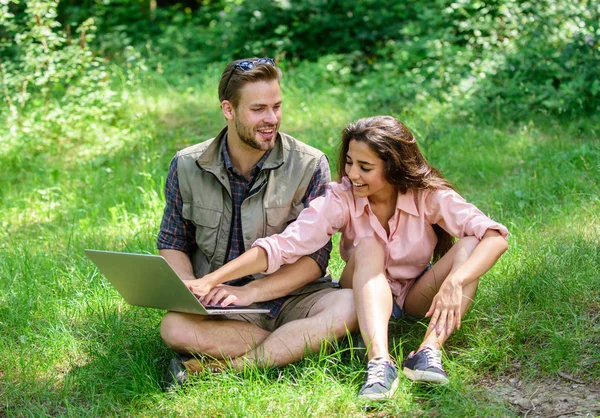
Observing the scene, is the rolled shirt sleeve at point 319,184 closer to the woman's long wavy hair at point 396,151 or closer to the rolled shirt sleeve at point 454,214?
the woman's long wavy hair at point 396,151

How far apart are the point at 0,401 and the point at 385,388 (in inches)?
72.4

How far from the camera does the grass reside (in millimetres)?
3373

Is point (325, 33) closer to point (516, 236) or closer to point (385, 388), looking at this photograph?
point (516, 236)

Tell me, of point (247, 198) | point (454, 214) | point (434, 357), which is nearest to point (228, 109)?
point (247, 198)

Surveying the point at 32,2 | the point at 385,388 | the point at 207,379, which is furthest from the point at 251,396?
the point at 32,2

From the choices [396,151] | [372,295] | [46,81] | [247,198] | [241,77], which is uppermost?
[241,77]

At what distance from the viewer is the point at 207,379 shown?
11.6 ft

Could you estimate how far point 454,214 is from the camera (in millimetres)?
3574

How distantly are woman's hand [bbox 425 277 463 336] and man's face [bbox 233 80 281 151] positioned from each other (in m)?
1.11

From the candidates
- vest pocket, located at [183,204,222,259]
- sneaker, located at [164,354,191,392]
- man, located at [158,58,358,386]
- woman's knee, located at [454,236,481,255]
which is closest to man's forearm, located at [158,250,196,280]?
man, located at [158,58,358,386]

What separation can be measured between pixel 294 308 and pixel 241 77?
46.0 inches

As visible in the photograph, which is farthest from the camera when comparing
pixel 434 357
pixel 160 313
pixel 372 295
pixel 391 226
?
pixel 160 313

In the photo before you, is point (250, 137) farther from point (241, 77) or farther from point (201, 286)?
point (201, 286)

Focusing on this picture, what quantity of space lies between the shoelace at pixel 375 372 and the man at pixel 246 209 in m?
0.33
